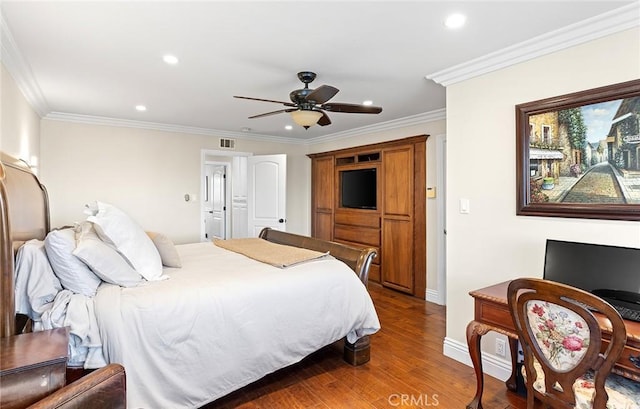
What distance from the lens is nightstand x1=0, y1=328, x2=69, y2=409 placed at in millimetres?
1021

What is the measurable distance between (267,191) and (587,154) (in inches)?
174

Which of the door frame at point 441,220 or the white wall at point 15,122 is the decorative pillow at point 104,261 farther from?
the door frame at point 441,220

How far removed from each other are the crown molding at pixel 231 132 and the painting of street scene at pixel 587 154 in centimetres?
191

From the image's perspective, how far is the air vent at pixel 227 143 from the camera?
17.9ft

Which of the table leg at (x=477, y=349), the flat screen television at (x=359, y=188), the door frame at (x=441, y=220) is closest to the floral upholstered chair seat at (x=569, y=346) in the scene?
the table leg at (x=477, y=349)

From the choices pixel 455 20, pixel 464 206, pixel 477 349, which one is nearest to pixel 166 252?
pixel 477 349

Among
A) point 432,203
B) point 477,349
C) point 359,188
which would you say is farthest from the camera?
point 359,188

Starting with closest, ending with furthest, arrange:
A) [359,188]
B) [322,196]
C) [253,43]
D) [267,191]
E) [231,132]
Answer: [253,43]
[359,188]
[231,132]
[267,191]
[322,196]

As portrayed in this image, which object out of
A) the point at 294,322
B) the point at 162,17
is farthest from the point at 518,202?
the point at 162,17

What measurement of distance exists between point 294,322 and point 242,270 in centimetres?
53

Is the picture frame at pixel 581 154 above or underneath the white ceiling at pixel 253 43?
underneath

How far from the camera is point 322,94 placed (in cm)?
241

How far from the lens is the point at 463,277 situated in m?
2.74

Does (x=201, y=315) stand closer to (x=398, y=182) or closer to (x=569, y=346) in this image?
(x=569, y=346)
